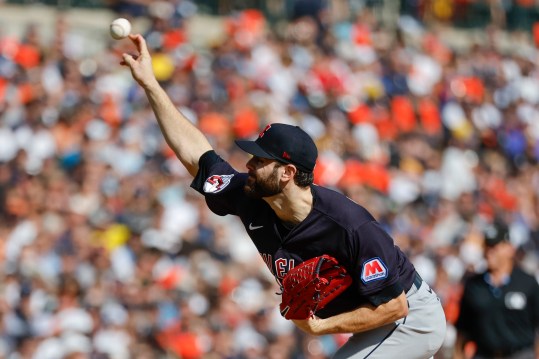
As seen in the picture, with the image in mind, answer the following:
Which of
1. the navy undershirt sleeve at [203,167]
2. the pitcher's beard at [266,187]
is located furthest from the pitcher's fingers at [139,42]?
the pitcher's beard at [266,187]

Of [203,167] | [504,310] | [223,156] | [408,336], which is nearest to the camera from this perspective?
[408,336]

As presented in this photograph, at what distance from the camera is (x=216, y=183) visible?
550cm

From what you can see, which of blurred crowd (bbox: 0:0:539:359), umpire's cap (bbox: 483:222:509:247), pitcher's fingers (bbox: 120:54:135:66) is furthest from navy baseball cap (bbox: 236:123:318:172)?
blurred crowd (bbox: 0:0:539:359)

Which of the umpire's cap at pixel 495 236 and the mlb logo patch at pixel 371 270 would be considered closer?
the mlb logo patch at pixel 371 270

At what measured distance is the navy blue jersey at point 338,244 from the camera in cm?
491

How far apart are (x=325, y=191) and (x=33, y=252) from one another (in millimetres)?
6190

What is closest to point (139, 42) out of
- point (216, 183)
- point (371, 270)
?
point (216, 183)

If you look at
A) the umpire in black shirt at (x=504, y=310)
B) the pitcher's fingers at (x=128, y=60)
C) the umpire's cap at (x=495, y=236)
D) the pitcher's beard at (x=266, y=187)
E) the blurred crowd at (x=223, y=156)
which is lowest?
the blurred crowd at (x=223, y=156)

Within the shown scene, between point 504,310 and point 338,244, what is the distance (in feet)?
9.82

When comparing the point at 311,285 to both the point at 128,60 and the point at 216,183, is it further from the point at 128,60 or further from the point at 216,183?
the point at 128,60

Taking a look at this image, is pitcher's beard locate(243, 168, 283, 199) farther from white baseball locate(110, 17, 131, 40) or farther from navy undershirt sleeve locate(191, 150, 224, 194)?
white baseball locate(110, 17, 131, 40)

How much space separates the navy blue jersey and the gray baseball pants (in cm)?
14

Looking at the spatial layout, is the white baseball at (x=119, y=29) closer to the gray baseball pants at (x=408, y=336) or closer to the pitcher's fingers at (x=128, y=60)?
the pitcher's fingers at (x=128, y=60)

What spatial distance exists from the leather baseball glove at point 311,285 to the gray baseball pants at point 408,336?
400 mm
